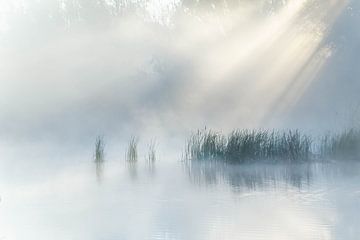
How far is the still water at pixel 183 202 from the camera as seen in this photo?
685 cm

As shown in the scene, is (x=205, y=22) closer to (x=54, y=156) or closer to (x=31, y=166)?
(x=54, y=156)

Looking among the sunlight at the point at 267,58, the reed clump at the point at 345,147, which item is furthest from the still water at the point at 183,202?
the sunlight at the point at 267,58

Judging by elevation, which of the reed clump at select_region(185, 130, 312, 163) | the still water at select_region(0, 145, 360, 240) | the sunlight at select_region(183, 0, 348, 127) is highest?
the sunlight at select_region(183, 0, 348, 127)

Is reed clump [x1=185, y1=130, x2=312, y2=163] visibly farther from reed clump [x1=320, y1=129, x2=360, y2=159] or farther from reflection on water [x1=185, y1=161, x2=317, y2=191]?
reed clump [x1=320, y1=129, x2=360, y2=159]

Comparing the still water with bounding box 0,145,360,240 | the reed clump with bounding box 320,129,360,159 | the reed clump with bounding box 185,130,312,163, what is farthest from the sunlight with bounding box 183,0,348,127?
the still water with bounding box 0,145,360,240

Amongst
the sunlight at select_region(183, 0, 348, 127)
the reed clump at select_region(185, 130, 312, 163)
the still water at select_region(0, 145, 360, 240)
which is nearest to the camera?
the still water at select_region(0, 145, 360, 240)

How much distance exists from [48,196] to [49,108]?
507 inches

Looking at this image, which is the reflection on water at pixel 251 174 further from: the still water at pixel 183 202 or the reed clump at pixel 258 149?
the reed clump at pixel 258 149

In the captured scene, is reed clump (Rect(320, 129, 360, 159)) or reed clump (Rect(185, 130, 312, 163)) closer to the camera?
reed clump (Rect(185, 130, 312, 163))

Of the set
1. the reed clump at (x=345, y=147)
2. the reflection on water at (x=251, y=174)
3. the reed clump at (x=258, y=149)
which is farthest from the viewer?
the reed clump at (x=345, y=147)

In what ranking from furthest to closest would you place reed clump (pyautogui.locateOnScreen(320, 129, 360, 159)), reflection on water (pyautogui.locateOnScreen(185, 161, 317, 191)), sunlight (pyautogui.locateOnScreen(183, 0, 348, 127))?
1. sunlight (pyautogui.locateOnScreen(183, 0, 348, 127))
2. reed clump (pyautogui.locateOnScreen(320, 129, 360, 159))
3. reflection on water (pyautogui.locateOnScreen(185, 161, 317, 191))

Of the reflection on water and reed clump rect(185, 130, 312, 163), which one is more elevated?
reed clump rect(185, 130, 312, 163)

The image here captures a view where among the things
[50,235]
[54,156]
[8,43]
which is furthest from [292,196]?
[8,43]

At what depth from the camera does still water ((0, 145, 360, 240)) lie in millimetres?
6852
